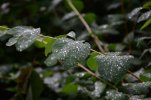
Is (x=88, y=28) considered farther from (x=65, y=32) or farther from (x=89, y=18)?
(x=65, y=32)

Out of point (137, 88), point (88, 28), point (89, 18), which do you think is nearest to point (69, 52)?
point (137, 88)

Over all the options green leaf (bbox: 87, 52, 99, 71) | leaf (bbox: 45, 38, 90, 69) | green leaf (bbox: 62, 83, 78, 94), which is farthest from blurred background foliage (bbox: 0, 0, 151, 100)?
leaf (bbox: 45, 38, 90, 69)

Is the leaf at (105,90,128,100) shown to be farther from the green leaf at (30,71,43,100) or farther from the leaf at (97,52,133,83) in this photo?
the green leaf at (30,71,43,100)

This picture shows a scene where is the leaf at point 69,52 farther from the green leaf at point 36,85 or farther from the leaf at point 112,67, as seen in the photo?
the green leaf at point 36,85

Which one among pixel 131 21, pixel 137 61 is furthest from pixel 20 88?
pixel 131 21

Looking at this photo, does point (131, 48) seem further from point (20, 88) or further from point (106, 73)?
point (106, 73)

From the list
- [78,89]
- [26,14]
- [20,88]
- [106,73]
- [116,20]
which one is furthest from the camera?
[26,14]

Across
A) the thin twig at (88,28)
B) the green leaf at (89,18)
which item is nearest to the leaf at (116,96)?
the thin twig at (88,28)
